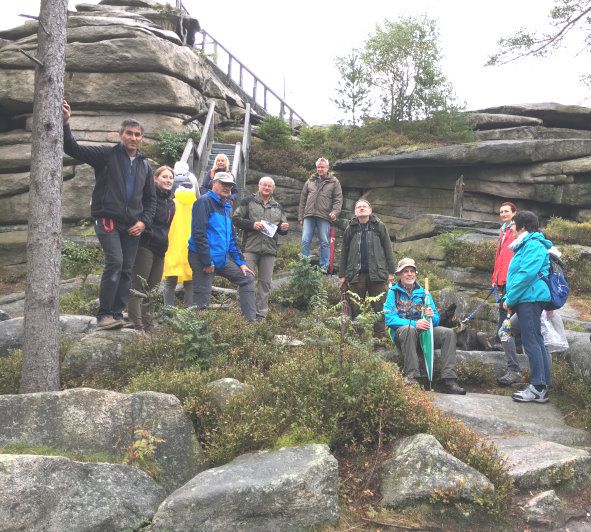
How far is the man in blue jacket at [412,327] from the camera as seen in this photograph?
7078 millimetres

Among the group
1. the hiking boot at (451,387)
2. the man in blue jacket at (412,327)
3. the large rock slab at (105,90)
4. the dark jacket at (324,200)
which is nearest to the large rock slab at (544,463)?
the hiking boot at (451,387)

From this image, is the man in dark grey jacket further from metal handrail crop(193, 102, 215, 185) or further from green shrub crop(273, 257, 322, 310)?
metal handrail crop(193, 102, 215, 185)

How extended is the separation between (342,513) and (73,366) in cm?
368

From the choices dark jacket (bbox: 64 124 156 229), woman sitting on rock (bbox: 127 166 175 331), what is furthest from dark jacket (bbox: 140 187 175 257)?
dark jacket (bbox: 64 124 156 229)

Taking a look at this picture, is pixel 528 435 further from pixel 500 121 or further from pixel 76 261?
pixel 500 121

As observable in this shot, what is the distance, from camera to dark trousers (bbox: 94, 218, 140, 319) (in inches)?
262

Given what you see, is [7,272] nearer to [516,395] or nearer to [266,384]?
[266,384]

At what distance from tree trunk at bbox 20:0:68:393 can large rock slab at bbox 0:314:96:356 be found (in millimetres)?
1512

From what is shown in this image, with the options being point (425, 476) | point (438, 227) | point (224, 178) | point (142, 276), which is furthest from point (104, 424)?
point (438, 227)

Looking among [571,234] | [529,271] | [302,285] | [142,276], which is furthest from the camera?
[571,234]

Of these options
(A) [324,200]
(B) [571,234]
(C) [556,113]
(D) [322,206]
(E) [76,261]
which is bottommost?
(E) [76,261]

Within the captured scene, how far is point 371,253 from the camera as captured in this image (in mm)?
8984

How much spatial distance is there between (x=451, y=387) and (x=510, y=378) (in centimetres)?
101

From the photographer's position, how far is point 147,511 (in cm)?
414
